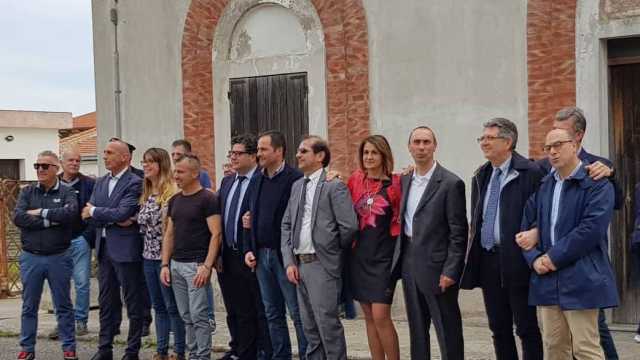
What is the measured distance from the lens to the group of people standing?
21.0 feet

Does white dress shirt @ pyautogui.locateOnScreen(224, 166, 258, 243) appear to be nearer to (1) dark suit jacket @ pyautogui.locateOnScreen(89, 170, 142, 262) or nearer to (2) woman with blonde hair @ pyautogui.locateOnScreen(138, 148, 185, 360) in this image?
(2) woman with blonde hair @ pyautogui.locateOnScreen(138, 148, 185, 360)

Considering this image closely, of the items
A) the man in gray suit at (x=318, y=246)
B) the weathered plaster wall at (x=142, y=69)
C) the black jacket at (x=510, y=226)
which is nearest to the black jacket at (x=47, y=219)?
the man in gray suit at (x=318, y=246)

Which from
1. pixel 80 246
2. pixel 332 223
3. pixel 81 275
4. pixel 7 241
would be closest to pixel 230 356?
pixel 332 223

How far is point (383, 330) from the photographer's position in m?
7.62

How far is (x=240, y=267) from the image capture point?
28.7 ft

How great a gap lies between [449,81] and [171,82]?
413 cm

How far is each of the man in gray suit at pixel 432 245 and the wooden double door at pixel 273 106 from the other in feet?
14.9

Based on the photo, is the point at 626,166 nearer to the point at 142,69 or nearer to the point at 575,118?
the point at 575,118

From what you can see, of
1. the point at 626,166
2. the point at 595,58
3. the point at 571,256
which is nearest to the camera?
the point at 571,256

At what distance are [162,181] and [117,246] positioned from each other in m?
0.77

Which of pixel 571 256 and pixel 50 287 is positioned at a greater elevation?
pixel 571 256

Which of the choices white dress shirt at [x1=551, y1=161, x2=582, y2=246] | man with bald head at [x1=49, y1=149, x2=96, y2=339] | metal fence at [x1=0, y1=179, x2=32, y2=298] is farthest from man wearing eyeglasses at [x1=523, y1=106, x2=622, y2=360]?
metal fence at [x1=0, y1=179, x2=32, y2=298]

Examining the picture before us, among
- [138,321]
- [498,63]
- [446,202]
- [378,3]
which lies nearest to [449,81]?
[498,63]

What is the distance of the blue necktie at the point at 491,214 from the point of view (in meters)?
6.97
